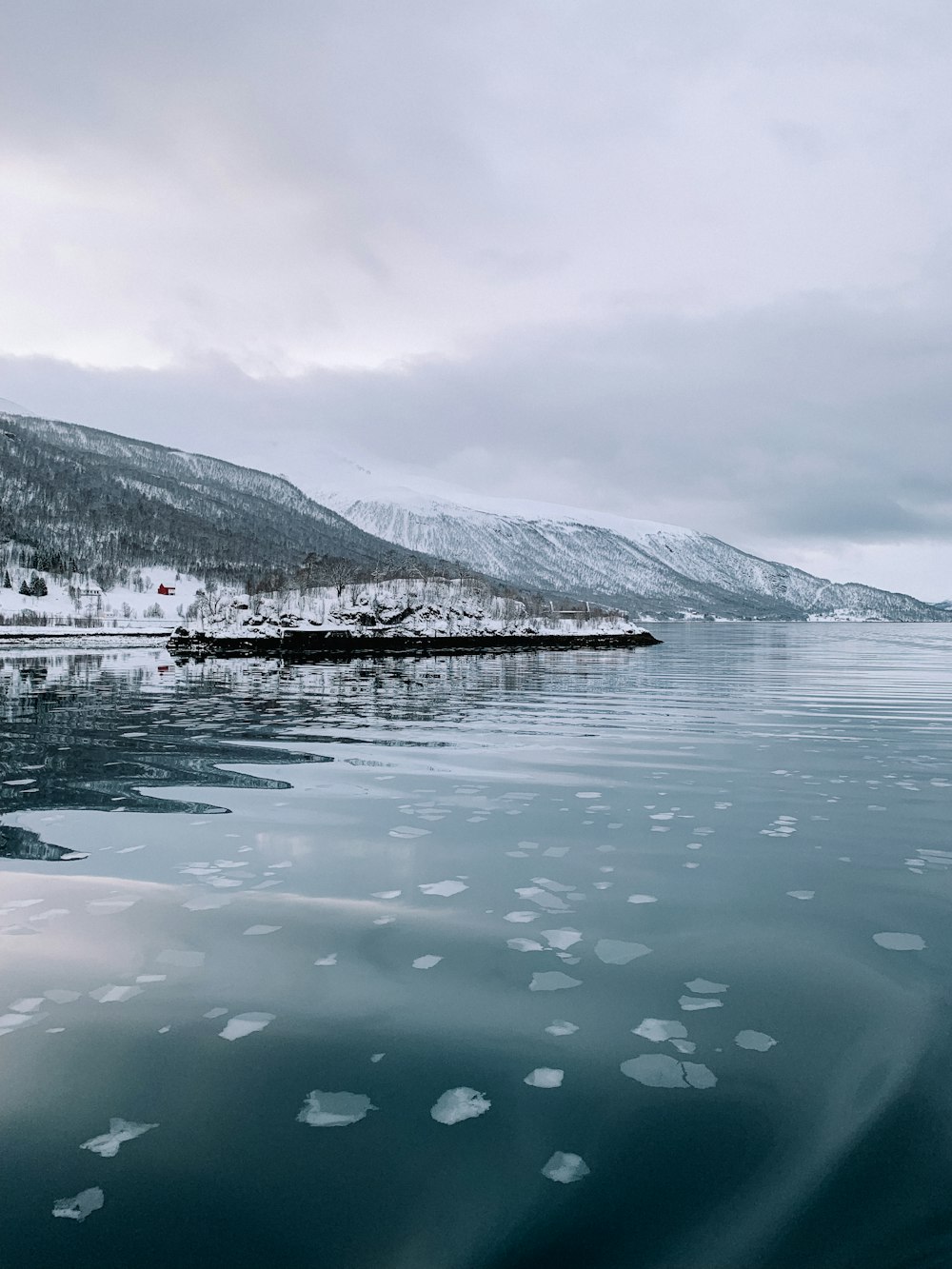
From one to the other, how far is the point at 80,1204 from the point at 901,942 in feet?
21.7

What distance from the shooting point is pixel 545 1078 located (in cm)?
529

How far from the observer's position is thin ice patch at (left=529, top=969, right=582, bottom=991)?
258 inches

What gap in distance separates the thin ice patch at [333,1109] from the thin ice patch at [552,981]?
1.87m

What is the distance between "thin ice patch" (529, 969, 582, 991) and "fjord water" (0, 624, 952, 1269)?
2.0 inches

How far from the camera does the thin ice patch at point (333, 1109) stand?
488 centimetres

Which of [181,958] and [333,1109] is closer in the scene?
[333,1109]

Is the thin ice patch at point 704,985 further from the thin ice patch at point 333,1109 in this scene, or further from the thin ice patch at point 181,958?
the thin ice patch at point 181,958

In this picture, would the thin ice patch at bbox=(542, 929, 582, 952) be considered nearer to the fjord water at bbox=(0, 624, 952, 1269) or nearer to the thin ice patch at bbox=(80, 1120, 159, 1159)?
the fjord water at bbox=(0, 624, 952, 1269)

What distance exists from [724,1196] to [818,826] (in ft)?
26.3

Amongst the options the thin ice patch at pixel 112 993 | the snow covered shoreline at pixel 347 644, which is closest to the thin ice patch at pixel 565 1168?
the thin ice patch at pixel 112 993

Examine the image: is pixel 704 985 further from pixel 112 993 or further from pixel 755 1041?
pixel 112 993

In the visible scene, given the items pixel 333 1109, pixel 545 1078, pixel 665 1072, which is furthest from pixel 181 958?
pixel 665 1072

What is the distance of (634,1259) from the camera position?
3.86 metres

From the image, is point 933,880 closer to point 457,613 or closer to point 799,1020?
point 799,1020
